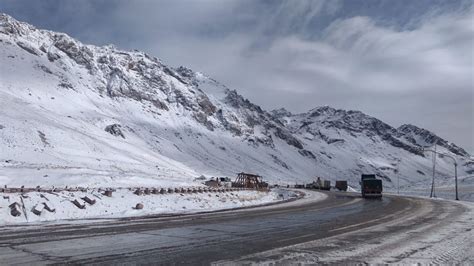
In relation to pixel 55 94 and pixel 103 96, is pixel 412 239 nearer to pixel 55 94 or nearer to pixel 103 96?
pixel 55 94

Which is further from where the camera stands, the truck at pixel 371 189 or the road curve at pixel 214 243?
the truck at pixel 371 189

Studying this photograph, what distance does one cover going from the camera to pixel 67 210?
20.8m

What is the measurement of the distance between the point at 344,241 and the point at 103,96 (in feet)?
617

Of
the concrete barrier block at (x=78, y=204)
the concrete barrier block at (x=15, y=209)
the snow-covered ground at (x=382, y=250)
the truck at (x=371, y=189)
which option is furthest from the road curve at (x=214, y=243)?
the truck at (x=371, y=189)

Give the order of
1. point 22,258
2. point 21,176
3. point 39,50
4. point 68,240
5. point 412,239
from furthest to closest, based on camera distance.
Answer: point 39,50 < point 21,176 < point 412,239 < point 68,240 < point 22,258

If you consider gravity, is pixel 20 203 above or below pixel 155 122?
below

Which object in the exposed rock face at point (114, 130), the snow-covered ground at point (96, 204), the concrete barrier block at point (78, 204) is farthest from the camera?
the exposed rock face at point (114, 130)

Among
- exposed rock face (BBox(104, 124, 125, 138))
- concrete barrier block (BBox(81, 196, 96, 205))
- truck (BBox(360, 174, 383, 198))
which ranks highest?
exposed rock face (BBox(104, 124, 125, 138))

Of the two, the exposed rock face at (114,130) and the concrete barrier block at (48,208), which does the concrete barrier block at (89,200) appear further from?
the exposed rock face at (114,130)

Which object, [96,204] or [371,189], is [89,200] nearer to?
[96,204]

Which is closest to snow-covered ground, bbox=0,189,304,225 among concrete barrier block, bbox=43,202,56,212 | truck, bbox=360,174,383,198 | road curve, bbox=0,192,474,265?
concrete barrier block, bbox=43,202,56,212

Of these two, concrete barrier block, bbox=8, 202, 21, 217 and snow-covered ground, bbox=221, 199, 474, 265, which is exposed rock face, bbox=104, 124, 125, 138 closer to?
concrete barrier block, bbox=8, 202, 21, 217

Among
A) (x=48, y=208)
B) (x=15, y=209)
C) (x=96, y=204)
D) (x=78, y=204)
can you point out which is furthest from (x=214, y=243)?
(x=96, y=204)

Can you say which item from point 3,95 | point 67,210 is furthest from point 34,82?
point 67,210
